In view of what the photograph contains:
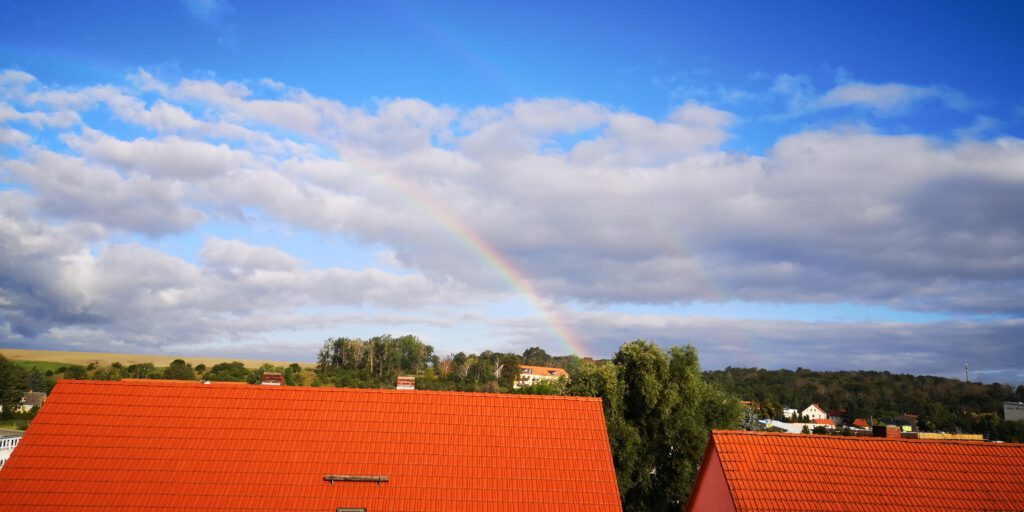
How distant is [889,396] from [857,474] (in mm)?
175154

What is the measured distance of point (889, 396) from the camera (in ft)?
555

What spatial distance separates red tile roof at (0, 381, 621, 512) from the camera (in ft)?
61.4

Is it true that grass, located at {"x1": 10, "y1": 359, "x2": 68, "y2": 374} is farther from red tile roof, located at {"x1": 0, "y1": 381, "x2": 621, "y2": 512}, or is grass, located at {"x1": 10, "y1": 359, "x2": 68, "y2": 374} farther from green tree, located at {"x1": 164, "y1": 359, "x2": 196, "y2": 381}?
red tile roof, located at {"x1": 0, "y1": 381, "x2": 621, "y2": 512}

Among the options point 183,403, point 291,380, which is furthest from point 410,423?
point 291,380

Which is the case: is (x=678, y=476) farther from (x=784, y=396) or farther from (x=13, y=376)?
(x=784, y=396)

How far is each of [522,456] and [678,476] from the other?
1835 cm

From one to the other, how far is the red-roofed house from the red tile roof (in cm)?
363

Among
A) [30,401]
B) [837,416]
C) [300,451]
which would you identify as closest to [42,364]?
[30,401]

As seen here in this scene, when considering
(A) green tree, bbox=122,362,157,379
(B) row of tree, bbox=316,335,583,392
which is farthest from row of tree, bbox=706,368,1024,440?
(A) green tree, bbox=122,362,157,379

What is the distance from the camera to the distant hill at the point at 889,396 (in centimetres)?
14962

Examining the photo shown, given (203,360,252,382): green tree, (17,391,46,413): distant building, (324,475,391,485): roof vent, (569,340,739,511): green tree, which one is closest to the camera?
(324,475,391,485): roof vent

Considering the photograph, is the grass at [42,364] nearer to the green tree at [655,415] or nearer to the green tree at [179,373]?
the green tree at [179,373]

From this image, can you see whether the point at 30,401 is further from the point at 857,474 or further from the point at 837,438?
the point at 857,474

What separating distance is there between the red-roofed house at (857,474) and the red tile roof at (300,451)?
3.63 metres
